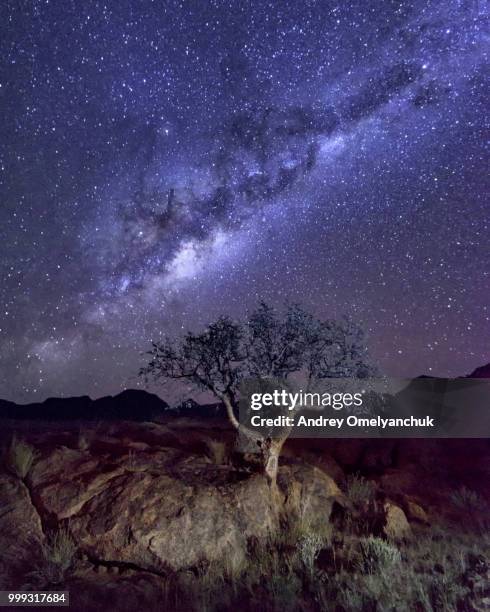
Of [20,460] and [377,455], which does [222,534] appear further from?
[377,455]

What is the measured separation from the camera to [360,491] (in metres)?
15.1

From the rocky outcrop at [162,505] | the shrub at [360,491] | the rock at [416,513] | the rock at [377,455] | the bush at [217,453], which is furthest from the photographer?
the rock at [377,455]

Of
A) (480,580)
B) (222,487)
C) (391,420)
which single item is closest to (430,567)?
(480,580)

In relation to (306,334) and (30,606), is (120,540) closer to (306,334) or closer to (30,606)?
(30,606)

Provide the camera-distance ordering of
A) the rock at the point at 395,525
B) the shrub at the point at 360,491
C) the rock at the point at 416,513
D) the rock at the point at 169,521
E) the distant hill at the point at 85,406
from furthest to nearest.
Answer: the distant hill at the point at 85,406
the shrub at the point at 360,491
the rock at the point at 416,513
the rock at the point at 395,525
the rock at the point at 169,521

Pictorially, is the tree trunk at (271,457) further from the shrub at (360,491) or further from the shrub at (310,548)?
the shrub at (360,491)

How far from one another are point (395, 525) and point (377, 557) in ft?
7.60

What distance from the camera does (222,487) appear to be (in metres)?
12.5

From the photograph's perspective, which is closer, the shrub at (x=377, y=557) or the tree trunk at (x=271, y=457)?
the shrub at (x=377, y=557)

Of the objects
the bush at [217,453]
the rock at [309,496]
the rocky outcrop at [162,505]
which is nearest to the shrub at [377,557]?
the rock at [309,496]

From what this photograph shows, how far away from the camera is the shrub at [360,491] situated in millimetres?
14570

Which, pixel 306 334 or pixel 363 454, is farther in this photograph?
pixel 363 454

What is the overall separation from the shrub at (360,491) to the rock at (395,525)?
189cm

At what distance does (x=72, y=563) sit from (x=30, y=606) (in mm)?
1482
